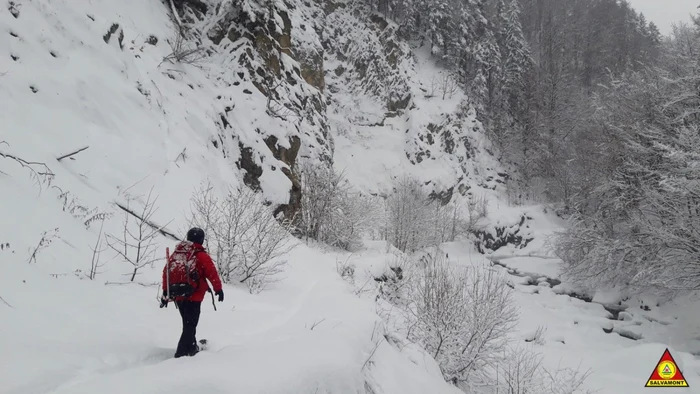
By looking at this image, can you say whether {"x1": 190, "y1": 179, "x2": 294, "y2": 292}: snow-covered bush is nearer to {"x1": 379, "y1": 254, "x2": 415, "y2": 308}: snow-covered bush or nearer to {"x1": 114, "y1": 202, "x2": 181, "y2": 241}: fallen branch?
{"x1": 114, "y1": 202, "x2": 181, "y2": 241}: fallen branch

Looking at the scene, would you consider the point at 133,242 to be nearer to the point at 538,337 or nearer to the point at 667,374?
the point at 538,337

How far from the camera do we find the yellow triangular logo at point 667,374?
10766 millimetres

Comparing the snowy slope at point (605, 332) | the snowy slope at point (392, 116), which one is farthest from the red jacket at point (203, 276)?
the snowy slope at point (392, 116)

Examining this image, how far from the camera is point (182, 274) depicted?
3938 millimetres

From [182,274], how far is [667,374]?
1390 cm

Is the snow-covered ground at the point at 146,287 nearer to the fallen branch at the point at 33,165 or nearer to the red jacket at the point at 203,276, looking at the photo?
the fallen branch at the point at 33,165

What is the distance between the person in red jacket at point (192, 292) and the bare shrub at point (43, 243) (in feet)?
6.47

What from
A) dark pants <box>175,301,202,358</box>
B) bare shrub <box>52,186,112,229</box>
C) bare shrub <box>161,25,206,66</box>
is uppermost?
bare shrub <box>161,25,206,66</box>

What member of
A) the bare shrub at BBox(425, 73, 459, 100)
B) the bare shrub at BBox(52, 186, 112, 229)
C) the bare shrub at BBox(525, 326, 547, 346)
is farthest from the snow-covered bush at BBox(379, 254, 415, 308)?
the bare shrub at BBox(425, 73, 459, 100)

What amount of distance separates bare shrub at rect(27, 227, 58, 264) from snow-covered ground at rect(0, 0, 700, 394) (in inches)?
1.3

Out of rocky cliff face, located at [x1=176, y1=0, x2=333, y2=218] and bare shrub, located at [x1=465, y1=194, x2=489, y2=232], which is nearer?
rocky cliff face, located at [x1=176, y1=0, x2=333, y2=218]

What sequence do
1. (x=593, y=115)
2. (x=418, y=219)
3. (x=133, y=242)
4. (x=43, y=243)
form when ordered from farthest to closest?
(x=418, y=219), (x=593, y=115), (x=133, y=242), (x=43, y=243)

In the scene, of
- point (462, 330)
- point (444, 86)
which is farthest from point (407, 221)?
point (444, 86)

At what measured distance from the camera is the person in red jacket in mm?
3922
